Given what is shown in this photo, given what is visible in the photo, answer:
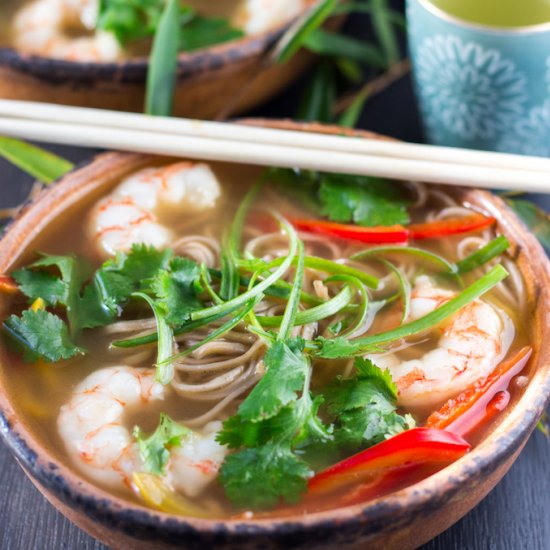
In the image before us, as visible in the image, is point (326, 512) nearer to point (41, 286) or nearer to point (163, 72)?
point (41, 286)

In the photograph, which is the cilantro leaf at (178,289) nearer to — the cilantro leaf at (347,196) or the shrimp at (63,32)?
the cilantro leaf at (347,196)

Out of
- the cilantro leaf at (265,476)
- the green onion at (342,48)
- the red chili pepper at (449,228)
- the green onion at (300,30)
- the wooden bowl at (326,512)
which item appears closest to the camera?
the wooden bowl at (326,512)

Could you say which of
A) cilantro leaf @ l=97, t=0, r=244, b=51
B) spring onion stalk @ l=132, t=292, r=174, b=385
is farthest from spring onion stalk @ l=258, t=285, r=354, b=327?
cilantro leaf @ l=97, t=0, r=244, b=51

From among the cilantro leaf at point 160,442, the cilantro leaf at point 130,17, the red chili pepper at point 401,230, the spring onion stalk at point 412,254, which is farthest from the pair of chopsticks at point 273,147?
the cilantro leaf at point 160,442

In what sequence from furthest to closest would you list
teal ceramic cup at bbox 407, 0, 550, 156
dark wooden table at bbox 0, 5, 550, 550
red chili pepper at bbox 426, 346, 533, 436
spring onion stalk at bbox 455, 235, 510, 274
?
teal ceramic cup at bbox 407, 0, 550, 156 < spring onion stalk at bbox 455, 235, 510, 274 < dark wooden table at bbox 0, 5, 550, 550 < red chili pepper at bbox 426, 346, 533, 436

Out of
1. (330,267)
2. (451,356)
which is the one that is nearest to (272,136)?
(330,267)

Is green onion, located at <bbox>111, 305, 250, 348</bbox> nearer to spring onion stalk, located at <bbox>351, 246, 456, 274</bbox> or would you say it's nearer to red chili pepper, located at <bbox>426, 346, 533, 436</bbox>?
spring onion stalk, located at <bbox>351, 246, 456, 274</bbox>

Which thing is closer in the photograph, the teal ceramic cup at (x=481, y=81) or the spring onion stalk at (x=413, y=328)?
the spring onion stalk at (x=413, y=328)

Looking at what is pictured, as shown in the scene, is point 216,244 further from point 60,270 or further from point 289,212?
point 60,270
